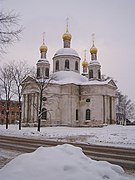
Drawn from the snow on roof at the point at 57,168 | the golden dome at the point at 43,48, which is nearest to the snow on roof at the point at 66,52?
the golden dome at the point at 43,48

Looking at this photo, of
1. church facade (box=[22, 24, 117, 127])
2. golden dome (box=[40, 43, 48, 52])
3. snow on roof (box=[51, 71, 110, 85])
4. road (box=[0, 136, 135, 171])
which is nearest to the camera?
road (box=[0, 136, 135, 171])

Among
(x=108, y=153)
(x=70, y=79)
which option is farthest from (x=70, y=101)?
(x=108, y=153)

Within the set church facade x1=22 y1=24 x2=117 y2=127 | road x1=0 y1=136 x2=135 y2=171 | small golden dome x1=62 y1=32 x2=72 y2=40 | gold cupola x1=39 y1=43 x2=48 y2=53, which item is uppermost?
small golden dome x1=62 y1=32 x2=72 y2=40

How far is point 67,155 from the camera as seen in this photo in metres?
7.17

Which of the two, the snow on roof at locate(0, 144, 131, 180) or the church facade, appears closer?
the snow on roof at locate(0, 144, 131, 180)

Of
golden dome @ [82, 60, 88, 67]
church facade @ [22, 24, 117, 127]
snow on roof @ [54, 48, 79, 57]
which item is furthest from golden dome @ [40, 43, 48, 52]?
golden dome @ [82, 60, 88, 67]

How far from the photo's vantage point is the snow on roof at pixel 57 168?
18.3ft

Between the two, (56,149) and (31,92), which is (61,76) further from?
(56,149)

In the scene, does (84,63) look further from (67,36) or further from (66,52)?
(66,52)

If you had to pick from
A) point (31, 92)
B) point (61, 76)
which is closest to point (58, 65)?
point (61, 76)

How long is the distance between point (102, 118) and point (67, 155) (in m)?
39.4

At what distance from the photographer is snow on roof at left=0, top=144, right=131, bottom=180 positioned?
5.58 meters

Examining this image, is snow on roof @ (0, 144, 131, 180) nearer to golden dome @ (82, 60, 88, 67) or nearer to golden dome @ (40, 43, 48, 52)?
golden dome @ (40, 43, 48, 52)

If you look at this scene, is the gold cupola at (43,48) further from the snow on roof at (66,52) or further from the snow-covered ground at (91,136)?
the snow-covered ground at (91,136)
